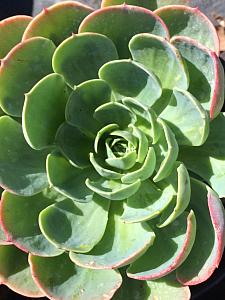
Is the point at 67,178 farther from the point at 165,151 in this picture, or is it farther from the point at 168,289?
the point at 168,289

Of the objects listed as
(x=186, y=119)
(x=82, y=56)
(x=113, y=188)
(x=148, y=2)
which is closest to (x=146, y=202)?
(x=113, y=188)

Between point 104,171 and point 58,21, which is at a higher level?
point 58,21

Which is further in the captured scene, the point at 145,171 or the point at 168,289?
the point at 168,289

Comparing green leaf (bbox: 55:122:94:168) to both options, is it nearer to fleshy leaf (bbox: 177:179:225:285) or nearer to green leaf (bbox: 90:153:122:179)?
green leaf (bbox: 90:153:122:179)

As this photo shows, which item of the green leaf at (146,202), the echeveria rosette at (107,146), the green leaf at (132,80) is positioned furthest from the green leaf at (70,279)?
the green leaf at (132,80)

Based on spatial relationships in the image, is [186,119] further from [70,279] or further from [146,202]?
[70,279]

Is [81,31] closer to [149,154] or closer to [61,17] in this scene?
[61,17]

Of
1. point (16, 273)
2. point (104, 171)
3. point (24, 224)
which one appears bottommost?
point (16, 273)
